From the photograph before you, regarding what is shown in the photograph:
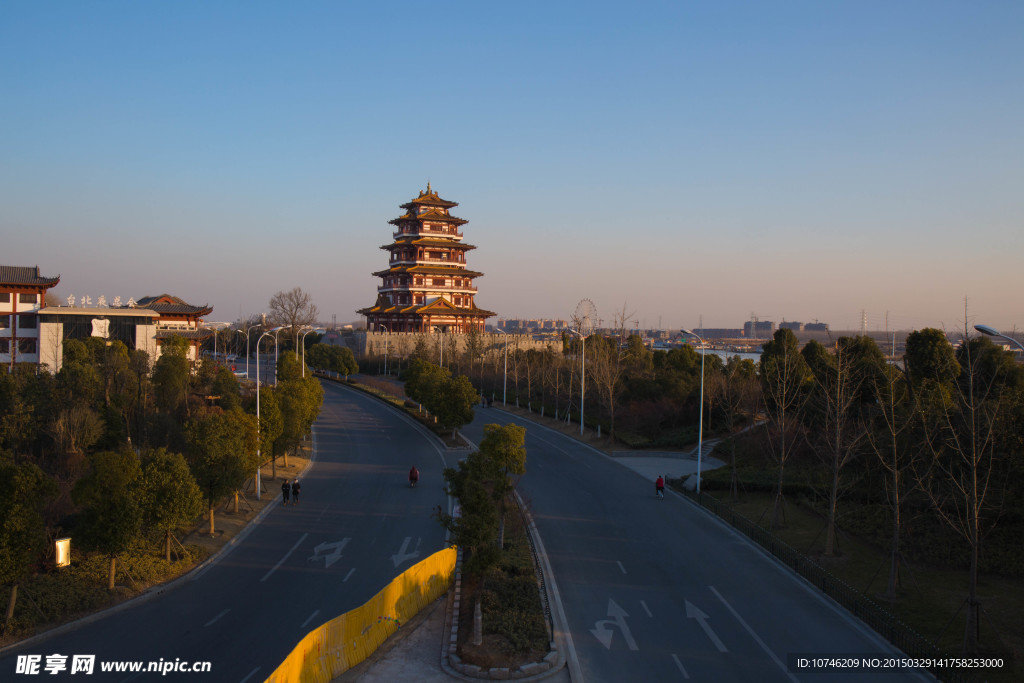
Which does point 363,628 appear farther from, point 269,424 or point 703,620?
point 269,424

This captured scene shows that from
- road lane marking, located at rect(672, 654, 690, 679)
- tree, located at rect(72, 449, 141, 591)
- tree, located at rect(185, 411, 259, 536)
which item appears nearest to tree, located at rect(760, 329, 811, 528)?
road lane marking, located at rect(672, 654, 690, 679)

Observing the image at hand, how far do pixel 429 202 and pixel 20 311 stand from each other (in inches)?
1716

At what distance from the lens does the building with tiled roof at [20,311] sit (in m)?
47.7

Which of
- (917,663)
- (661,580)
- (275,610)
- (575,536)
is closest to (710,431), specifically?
(575,536)

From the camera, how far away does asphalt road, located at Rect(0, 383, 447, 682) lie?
45.2ft

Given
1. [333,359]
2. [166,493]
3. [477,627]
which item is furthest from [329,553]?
[333,359]

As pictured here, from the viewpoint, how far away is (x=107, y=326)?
166 feet

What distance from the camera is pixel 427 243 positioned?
263 ft

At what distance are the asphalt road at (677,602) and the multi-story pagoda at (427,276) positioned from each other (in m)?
54.2

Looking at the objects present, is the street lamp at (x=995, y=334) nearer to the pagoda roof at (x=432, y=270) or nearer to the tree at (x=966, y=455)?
the tree at (x=966, y=455)

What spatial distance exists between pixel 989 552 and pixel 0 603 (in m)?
24.2

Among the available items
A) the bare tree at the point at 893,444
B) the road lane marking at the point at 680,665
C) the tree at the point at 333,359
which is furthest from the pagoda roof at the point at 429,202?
the road lane marking at the point at 680,665

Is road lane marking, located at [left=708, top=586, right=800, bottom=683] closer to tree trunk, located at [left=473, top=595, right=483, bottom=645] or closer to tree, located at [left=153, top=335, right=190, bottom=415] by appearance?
tree trunk, located at [left=473, top=595, right=483, bottom=645]

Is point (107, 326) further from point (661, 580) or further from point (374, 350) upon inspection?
point (661, 580)
